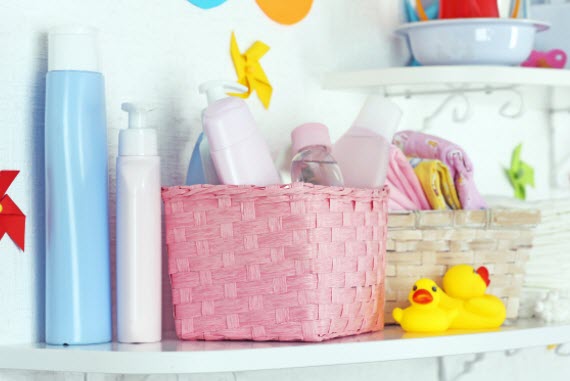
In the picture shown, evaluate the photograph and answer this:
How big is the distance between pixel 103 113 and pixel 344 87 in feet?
1.04

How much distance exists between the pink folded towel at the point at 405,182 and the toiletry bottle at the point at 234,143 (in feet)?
0.68

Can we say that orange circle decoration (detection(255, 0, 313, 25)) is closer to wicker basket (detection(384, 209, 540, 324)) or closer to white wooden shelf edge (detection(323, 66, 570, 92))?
white wooden shelf edge (detection(323, 66, 570, 92))

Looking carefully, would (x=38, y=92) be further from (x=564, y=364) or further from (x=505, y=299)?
(x=564, y=364)

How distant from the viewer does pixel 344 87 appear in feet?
3.24

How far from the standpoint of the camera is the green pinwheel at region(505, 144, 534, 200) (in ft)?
4.11

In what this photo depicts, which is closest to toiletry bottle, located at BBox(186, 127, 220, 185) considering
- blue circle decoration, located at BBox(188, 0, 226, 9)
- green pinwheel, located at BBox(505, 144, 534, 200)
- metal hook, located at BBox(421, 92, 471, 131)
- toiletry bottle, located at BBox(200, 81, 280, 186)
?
toiletry bottle, located at BBox(200, 81, 280, 186)

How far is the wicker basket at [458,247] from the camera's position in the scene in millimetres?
902

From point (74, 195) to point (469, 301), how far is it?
38cm

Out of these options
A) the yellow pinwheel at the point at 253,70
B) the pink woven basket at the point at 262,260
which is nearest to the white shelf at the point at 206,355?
the pink woven basket at the point at 262,260

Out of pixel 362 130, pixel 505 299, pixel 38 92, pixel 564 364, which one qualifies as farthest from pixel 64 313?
pixel 564 364

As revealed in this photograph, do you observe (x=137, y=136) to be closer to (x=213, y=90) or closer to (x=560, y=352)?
(x=213, y=90)

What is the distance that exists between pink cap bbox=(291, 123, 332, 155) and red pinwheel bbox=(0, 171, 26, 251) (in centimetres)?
27

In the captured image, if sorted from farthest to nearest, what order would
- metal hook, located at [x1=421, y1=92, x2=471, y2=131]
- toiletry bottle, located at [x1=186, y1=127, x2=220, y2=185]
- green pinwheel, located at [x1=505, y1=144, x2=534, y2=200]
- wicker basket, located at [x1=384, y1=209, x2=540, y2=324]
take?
green pinwheel, located at [x1=505, y1=144, x2=534, y2=200], metal hook, located at [x1=421, y1=92, x2=471, y2=131], wicker basket, located at [x1=384, y1=209, x2=540, y2=324], toiletry bottle, located at [x1=186, y1=127, x2=220, y2=185]

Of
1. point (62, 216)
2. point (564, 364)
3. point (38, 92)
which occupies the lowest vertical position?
point (564, 364)
